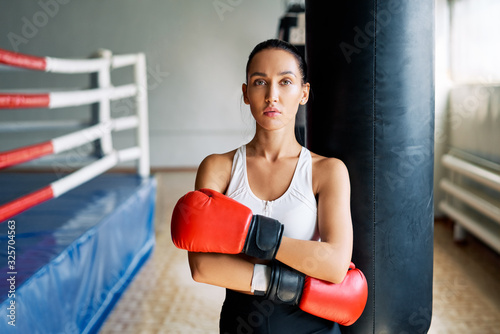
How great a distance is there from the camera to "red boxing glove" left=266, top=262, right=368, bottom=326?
39.8 inches

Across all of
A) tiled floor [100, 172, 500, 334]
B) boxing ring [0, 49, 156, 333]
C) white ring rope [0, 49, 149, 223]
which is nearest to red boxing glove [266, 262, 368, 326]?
boxing ring [0, 49, 156, 333]

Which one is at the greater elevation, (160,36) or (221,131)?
(160,36)

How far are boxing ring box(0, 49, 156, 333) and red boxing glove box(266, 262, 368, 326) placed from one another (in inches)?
32.1

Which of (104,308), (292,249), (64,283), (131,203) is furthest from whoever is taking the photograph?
(131,203)

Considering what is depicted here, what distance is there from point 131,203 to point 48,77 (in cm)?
478

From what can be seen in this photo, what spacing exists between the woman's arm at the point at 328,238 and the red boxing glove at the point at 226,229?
0.16 feet

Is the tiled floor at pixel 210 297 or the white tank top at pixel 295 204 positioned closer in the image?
the white tank top at pixel 295 204

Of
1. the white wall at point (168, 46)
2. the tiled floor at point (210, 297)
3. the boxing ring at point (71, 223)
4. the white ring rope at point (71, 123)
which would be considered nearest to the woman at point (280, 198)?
the boxing ring at point (71, 223)

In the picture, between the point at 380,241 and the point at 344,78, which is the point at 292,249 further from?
the point at 344,78

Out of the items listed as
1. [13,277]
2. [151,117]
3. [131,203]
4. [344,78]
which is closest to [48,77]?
[151,117]

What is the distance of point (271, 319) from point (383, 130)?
0.52 m

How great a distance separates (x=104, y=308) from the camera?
2.36m

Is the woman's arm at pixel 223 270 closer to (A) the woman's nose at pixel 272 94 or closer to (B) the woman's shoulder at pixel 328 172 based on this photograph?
(B) the woman's shoulder at pixel 328 172

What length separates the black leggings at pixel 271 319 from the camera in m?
1.08
